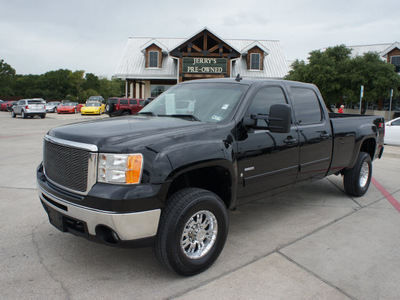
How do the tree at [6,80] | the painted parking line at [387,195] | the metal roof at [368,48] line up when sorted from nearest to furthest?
1. the painted parking line at [387,195]
2. the metal roof at [368,48]
3. the tree at [6,80]

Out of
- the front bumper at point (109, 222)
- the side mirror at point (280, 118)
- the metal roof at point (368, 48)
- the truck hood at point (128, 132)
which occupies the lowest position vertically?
the front bumper at point (109, 222)

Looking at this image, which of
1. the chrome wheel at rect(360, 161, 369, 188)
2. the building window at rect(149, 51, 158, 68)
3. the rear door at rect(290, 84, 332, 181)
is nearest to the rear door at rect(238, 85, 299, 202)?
the rear door at rect(290, 84, 332, 181)

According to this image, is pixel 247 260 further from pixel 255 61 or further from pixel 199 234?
pixel 255 61

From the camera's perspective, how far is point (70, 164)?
3.04 m

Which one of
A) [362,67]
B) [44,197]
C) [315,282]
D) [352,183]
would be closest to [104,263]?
[44,197]

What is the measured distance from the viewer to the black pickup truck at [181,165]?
110 inches

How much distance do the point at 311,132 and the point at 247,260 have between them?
195 cm

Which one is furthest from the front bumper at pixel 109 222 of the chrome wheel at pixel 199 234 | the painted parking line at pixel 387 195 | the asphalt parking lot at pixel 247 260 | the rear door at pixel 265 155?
the painted parking line at pixel 387 195

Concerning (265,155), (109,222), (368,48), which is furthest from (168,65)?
(109,222)

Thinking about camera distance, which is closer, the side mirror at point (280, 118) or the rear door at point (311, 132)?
the side mirror at point (280, 118)

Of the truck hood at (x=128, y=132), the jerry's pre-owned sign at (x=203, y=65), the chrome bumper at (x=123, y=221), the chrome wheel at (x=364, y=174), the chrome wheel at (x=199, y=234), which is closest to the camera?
the chrome bumper at (x=123, y=221)

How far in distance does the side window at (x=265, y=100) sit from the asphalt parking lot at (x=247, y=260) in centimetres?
146

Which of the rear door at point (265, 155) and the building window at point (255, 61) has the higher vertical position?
the building window at point (255, 61)

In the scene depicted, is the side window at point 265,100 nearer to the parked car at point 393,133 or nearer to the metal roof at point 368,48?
the parked car at point 393,133
